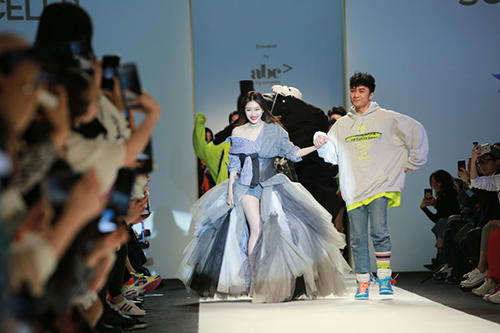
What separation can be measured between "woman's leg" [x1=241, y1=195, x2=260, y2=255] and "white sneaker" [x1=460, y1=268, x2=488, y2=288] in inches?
57.6

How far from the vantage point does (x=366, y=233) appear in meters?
4.29

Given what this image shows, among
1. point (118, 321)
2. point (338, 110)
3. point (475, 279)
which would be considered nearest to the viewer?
point (118, 321)

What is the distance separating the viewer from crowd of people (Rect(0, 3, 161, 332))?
3.42ft

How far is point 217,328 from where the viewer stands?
124 inches

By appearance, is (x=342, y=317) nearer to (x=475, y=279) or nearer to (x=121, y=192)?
(x=475, y=279)

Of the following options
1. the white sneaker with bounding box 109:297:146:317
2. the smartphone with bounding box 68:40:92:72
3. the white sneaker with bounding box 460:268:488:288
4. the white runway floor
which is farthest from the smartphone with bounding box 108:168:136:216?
the white sneaker with bounding box 460:268:488:288

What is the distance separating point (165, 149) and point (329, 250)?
2.71 m

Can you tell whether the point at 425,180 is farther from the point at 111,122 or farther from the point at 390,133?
the point at 111,122

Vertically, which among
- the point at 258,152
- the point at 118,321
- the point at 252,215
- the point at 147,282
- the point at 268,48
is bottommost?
the point at 147,282

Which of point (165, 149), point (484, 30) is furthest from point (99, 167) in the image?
point (484, 30)

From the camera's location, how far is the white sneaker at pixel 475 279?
4.38 m

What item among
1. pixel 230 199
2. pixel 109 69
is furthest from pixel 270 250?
pixel 109 69

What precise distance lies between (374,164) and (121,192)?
9.80 feet

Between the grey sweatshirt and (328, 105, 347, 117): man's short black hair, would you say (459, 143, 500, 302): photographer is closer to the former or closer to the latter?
the grey sweatshirt
